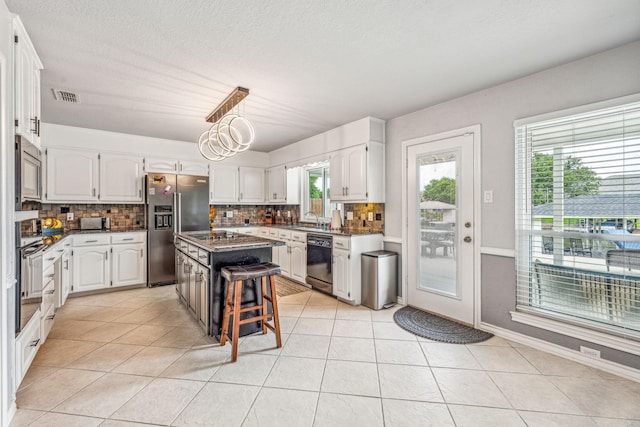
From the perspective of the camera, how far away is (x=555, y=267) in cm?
253

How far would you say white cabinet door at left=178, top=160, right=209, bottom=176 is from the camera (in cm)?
505

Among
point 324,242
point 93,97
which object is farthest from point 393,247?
point 93,97

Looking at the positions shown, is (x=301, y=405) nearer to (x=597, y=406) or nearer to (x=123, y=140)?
(x=597, y=406)

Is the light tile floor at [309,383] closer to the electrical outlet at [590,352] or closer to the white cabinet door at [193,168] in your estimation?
the electrical outlet at [590,352]

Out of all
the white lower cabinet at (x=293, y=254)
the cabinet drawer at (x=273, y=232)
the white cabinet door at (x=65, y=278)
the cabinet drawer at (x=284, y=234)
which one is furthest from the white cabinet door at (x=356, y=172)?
the white cabinet door at (x=65, y=278)

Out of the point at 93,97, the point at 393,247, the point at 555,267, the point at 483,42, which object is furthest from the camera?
the point at 393,247

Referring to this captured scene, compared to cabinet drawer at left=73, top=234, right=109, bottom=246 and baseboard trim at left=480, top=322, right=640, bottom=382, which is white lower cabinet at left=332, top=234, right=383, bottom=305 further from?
cabinet drawer at left=73, top=234, right=109, bottom=246

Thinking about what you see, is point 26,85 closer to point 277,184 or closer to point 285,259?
point 285,259

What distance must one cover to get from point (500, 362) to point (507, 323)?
0.56 m

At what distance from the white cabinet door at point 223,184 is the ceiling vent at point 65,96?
2.32m

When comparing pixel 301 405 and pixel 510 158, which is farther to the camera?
pixel 510 158

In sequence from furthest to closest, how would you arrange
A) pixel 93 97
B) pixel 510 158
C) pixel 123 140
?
pixel 123 140
pixel 93 97
pixel 510 158

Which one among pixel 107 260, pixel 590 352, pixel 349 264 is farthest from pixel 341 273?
pixel 107 260

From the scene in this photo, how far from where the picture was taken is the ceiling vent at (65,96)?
298 centimetres
